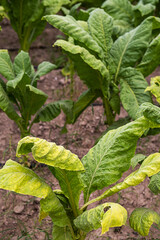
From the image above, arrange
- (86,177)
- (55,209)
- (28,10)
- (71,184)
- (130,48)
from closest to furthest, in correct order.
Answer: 1. (55,209)
2. (71,184)
3. (86,177)
4. (130,48)
5. (28,10)

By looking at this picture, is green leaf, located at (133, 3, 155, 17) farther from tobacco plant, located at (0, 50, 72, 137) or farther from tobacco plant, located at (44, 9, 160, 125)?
tobacco plant, located at (0, 50, 72, 137)

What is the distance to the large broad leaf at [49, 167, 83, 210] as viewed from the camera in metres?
1.77

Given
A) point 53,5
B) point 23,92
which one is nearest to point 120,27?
point 53,5

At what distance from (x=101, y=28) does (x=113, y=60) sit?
0.87ft

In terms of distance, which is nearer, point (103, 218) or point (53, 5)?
point (103, 218)

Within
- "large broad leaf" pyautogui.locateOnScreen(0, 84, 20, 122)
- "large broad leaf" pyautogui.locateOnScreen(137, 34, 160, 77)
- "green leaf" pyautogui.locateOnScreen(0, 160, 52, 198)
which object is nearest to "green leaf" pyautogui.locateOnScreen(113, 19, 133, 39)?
"large broad leaf" pyautogui.locateOnScreen(137, 34, 160, 77)

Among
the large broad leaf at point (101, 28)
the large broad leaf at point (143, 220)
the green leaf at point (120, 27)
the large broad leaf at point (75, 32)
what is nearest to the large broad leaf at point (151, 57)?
the large broad leaf at point (101, 28)

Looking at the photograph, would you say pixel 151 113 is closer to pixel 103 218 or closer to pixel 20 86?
pixel 103 218

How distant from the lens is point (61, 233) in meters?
1.88

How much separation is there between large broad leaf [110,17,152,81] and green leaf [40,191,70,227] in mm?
1267

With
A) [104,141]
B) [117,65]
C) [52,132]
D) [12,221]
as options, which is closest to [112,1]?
[117,65]

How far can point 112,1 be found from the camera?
3258 millimetres

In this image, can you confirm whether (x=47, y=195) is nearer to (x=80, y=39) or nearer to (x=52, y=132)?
(x=80, y=39)

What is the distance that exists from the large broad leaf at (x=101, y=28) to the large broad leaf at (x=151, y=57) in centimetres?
29
